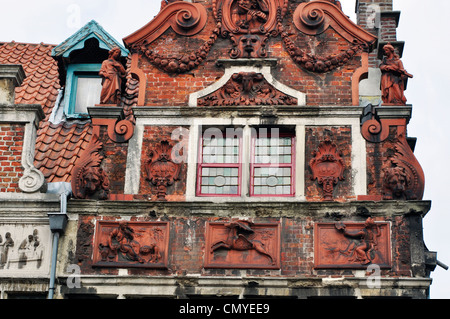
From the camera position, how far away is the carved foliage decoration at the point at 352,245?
16.8 metres

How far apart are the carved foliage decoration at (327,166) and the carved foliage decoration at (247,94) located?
1009 mm

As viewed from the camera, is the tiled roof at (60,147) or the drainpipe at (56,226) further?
the tiled roof at (60,147)

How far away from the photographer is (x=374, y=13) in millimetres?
21516

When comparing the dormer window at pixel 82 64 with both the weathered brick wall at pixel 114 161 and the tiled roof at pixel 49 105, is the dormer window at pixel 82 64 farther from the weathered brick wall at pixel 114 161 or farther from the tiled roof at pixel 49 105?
the weathered brick wall at pixel 114 161

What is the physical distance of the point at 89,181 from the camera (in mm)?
17609

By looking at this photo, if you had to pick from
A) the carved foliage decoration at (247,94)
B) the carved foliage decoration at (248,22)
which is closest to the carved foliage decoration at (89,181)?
the carved foliage decoration at (247,94)

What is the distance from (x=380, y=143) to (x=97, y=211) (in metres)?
4.60

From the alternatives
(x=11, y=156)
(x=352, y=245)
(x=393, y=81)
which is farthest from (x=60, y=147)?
(x=393, y=81)

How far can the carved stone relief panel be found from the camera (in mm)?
17328

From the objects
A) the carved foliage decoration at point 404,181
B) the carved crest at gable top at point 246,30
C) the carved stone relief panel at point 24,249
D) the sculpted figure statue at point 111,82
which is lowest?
the carved stone relief panel at point 24,249

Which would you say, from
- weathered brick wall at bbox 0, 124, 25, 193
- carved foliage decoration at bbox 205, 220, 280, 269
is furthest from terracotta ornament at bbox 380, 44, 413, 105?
weathered brick wall at bbox 0, 124, 25, 193

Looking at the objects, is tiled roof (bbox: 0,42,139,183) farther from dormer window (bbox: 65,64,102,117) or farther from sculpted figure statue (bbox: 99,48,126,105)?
sculpted figure statue (bbox: 99,48,126,105)
